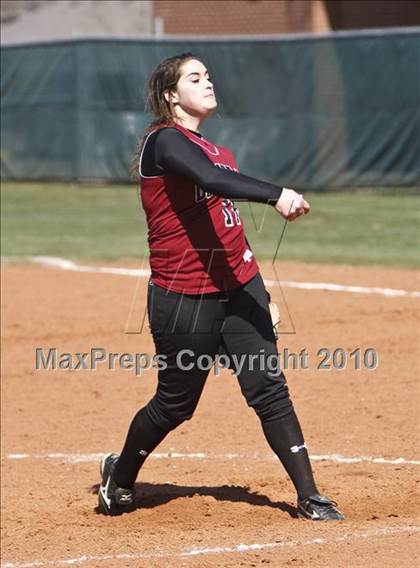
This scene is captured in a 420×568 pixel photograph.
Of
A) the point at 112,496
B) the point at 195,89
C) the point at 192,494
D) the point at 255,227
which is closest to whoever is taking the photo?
the point at 195,89

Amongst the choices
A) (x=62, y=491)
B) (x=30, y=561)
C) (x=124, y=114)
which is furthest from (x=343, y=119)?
(x=30, y=561)

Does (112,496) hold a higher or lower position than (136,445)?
lower

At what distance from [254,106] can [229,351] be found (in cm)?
1541

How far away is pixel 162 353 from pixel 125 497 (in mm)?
936

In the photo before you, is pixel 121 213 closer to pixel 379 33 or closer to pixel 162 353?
pixel 379 33

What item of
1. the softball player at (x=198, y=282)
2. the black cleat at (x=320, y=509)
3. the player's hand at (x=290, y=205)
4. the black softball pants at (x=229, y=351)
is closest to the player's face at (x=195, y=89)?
the softball player at (x=198, y=282)

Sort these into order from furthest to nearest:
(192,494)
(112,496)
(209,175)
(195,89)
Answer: (192,494) < (112,496) < (195,89) < (209,175)

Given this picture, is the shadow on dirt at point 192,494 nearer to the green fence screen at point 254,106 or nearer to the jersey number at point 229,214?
the jersey number at point 229,214

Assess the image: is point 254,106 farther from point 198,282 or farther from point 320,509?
point 320,509

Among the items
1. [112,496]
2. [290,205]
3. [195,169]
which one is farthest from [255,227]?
[290,205]

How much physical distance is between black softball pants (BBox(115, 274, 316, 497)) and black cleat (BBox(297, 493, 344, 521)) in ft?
0.15

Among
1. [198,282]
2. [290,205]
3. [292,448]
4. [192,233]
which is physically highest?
[290,205]

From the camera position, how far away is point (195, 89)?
5305mm

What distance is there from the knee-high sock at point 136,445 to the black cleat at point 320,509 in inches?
31.3
